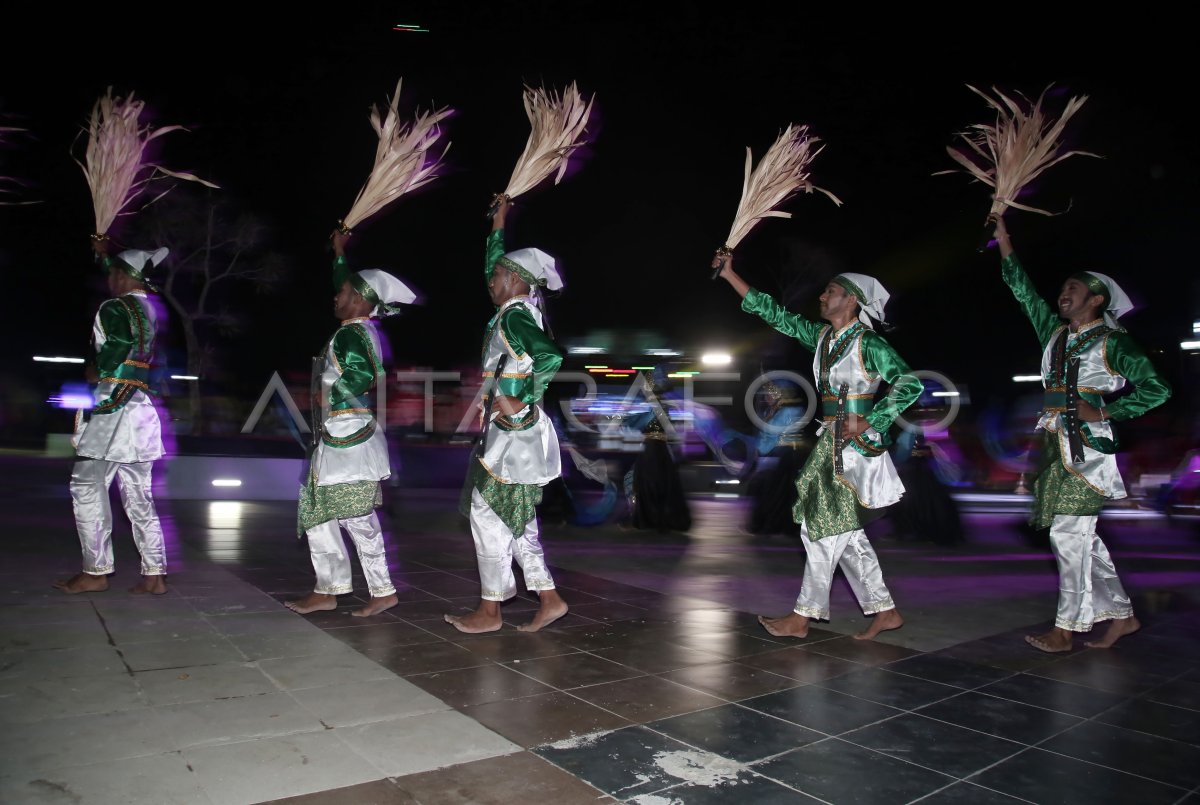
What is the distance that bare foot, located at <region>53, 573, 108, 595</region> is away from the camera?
4.77 meters

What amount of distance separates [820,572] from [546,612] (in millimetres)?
1472

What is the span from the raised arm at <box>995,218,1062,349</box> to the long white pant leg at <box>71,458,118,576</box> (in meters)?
5.17

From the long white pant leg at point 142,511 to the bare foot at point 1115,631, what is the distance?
17.1 ft

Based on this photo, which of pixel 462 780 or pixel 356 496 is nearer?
pixel 462 780

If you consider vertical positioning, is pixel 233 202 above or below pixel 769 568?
above

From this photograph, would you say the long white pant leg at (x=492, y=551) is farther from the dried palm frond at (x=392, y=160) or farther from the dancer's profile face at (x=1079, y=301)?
the dancer's profile face at (x=1079, y=301)

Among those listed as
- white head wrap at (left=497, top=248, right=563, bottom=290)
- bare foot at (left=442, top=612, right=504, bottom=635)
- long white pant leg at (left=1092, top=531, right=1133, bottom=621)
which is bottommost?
bare foot at (left=442, top=612, right=504, bottom=635)

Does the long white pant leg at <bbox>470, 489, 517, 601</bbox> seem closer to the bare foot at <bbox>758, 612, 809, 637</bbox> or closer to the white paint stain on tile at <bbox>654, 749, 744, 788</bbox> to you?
the bare foot at <bbox>758, 612, 809, 637</bbox>

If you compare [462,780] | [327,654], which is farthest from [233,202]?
[462,780]

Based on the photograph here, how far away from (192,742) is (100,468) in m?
2.71

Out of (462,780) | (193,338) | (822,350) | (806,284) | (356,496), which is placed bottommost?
(462,780)

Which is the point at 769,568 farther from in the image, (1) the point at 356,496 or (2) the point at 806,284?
(2) the point at 806,284

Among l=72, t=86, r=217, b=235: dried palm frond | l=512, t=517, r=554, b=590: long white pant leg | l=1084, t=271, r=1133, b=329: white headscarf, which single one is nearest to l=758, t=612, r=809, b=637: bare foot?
l=512, t=517, r=554, b=590: long white pant leg

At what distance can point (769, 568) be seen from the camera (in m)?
6.80
